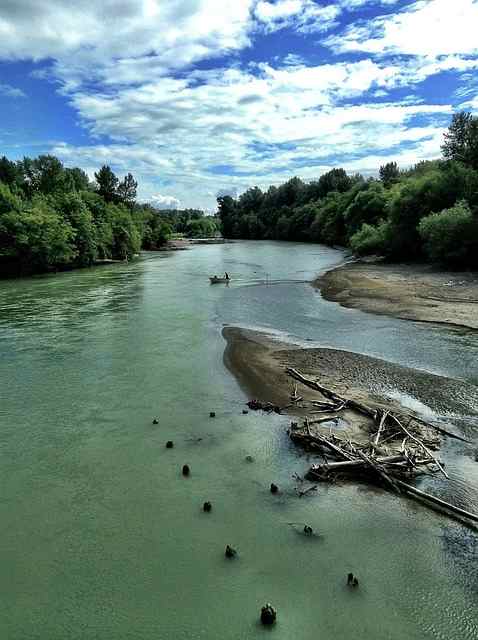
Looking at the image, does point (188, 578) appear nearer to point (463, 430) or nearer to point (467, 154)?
point (463, 430)

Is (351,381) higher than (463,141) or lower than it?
lower

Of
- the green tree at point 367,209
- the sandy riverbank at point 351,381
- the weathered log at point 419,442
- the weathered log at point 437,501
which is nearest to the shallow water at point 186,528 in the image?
the weathered log at point 437,501

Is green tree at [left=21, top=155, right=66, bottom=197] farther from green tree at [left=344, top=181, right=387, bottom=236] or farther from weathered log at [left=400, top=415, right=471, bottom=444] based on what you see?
weathered log at [left=400, top=415, right=471, bottom=444]

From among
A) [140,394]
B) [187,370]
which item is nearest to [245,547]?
[140,394]

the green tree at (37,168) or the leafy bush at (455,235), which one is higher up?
the green tree at (37,168)

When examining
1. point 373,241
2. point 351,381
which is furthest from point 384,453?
point 373,241

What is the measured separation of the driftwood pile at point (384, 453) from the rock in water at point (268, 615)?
4.18m

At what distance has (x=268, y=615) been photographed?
26.1 ft

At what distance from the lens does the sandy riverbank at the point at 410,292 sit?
31.2m

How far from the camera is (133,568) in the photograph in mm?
9375

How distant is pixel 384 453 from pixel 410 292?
3027cm

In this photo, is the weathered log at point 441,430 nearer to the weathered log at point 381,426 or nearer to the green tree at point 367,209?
the weathered log at point 381,426

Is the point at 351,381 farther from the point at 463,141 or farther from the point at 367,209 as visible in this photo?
the point at 367,209

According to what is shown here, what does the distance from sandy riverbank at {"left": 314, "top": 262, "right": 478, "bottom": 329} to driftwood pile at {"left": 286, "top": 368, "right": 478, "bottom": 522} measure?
1586cm
